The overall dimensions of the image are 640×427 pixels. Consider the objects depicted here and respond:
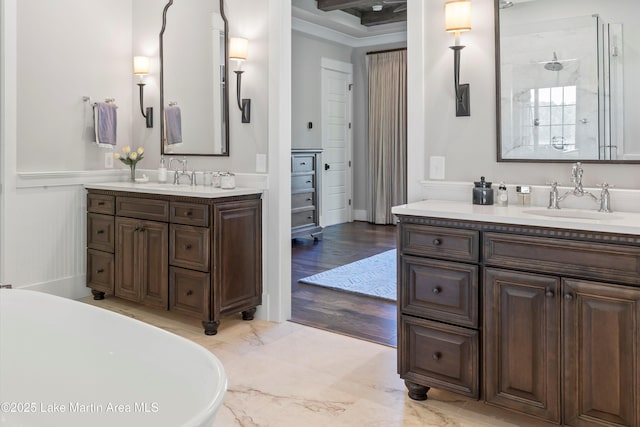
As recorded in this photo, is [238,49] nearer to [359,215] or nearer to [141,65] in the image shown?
[141,65]

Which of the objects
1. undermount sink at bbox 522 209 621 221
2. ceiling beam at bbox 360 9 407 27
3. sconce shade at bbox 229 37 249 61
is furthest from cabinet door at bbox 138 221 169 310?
ceiling beam at bbox 360 9 407 27

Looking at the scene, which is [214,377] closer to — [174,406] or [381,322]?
[174,406]

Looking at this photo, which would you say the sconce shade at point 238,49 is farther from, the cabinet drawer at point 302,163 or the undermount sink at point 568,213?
the cabinet drawer at point 302,163

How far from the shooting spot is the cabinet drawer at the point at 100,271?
390cm

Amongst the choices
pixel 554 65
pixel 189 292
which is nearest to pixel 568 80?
pixel 554 65

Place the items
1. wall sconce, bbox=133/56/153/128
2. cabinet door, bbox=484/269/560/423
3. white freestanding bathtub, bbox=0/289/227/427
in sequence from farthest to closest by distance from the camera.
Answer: wall sconce, bbox=133/56/153/128 → cabinet door, bbox=484/269/560/423 → white freestanding bathtub, bbox=0/289/227/427

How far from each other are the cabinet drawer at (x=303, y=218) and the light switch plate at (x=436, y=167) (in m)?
3.56

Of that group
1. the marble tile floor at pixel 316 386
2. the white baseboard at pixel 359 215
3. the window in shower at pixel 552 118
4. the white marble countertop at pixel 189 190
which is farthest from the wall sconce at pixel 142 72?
the white baseboard at pixel 359 215

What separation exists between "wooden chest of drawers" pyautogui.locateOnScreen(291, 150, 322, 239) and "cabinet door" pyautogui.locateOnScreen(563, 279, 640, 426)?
4.49 m

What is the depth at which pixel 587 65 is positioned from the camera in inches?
94.7

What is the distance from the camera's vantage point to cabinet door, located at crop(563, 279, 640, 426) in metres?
1.88

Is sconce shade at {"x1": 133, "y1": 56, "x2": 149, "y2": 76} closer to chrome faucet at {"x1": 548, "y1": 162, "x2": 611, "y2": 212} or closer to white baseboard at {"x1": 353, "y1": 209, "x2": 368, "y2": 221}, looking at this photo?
chrome faucet at {"x1": 548, "y1": 162, "x2": 611, "y2": 212}

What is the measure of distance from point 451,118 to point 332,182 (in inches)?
206

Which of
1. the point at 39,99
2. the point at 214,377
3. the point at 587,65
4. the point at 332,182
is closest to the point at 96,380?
the point at 214,377
